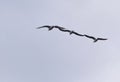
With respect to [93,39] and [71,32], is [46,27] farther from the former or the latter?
[93,39]

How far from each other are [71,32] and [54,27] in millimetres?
4090

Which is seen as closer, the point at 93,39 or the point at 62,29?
the point at 62,29

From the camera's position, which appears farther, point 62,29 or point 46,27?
point 46,27

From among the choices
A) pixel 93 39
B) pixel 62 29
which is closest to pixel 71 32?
pixel 62 29

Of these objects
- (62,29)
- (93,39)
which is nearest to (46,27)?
(62,29)

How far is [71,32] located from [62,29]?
2446 millimetres

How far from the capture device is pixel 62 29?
112 ft

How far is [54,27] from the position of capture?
35.6 m

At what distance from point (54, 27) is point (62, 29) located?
98.0 inches

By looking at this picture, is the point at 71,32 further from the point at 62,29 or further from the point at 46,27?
the point at 46,27

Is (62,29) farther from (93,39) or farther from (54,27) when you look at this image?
(93,39)

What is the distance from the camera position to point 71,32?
115ft

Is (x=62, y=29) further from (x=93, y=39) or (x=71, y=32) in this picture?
(x=93, y=39)

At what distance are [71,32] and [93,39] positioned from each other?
20.3 ft
